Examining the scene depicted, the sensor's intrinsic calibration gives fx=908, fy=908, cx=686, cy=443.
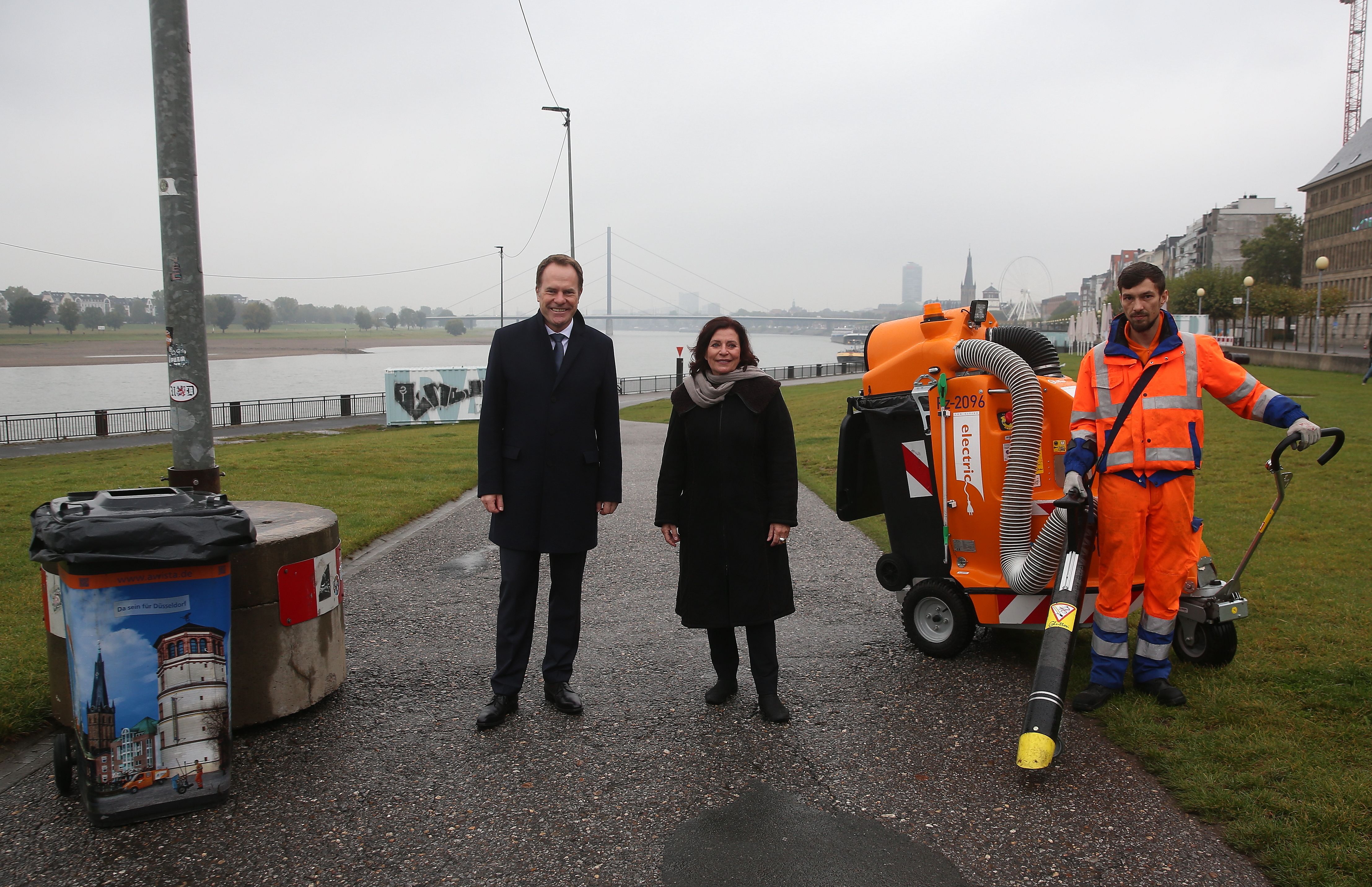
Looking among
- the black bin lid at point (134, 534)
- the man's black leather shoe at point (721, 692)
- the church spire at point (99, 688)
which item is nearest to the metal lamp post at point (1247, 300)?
the man's black leather shoe at point (721, 692)

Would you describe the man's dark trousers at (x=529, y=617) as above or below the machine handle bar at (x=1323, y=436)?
below

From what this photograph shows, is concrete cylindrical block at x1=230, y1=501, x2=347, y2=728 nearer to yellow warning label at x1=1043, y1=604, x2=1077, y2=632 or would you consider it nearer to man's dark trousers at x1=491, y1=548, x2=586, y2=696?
man's dark trousers at x1=491, y1=548, x2=586, y2=696

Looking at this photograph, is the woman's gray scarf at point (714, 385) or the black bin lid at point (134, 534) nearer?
the black bin lid at point (134, 534)

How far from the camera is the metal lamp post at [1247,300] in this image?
35.8m

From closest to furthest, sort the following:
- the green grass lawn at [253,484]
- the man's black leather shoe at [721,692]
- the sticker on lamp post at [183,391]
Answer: the man's black leather shoe at [721,692] < the green grass lawn at [253,484] < the sticker on lamp post at [183,391]

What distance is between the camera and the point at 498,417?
3906 mm

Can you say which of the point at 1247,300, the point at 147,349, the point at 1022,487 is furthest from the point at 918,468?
the point at 147,349

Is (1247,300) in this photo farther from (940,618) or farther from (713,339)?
(713,339)

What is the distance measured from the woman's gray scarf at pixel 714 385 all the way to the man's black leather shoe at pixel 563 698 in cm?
136

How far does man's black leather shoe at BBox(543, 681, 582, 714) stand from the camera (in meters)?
3.89

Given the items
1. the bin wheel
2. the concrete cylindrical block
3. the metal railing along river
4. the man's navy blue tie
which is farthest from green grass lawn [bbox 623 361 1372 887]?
the metal railing along river

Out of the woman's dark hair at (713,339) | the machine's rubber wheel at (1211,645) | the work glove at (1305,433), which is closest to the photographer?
the work glove at (1305,433)

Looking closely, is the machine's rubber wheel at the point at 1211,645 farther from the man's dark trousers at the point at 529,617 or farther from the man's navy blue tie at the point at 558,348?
the man's navy blue tie at the point at 558,348

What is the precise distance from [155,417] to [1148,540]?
3279 centimetres
